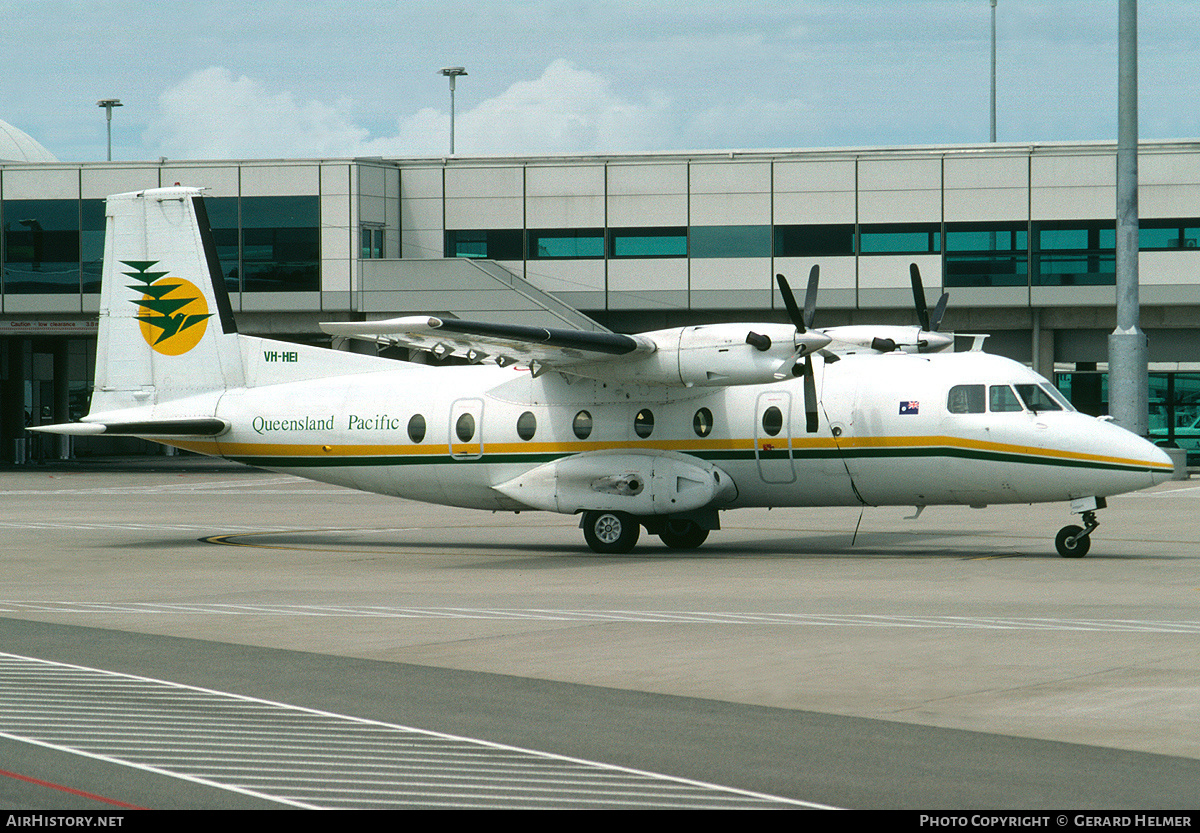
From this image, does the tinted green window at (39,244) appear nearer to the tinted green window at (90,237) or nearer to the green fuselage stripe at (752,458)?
the tinted green window at (90,237)

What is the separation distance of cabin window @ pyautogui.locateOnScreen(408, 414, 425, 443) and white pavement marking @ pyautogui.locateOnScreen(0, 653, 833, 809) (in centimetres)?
1388

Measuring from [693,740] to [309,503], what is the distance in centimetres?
3085

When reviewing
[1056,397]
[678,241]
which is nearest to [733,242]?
[678,241]

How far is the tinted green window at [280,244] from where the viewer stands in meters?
55.9

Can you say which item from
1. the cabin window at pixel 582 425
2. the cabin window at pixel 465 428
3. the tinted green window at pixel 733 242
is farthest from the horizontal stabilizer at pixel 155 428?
the tinted green window at pixel 733 242

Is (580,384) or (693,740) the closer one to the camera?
(693,740)

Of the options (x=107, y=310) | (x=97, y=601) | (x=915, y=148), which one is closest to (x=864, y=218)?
(x=915, y=148)

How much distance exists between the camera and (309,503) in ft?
127

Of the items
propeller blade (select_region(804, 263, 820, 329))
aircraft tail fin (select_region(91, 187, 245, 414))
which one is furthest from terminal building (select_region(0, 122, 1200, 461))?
propeller blade (select_region(804, 263, 820, 329))

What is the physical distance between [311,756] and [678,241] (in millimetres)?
48231

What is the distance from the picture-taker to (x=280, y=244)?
56125mm

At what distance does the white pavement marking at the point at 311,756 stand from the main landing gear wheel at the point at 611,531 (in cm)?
1294

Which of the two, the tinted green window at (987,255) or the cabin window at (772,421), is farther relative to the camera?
the tinted green window at (987,255)

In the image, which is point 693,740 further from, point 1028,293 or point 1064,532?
Answer: point 1028,293
